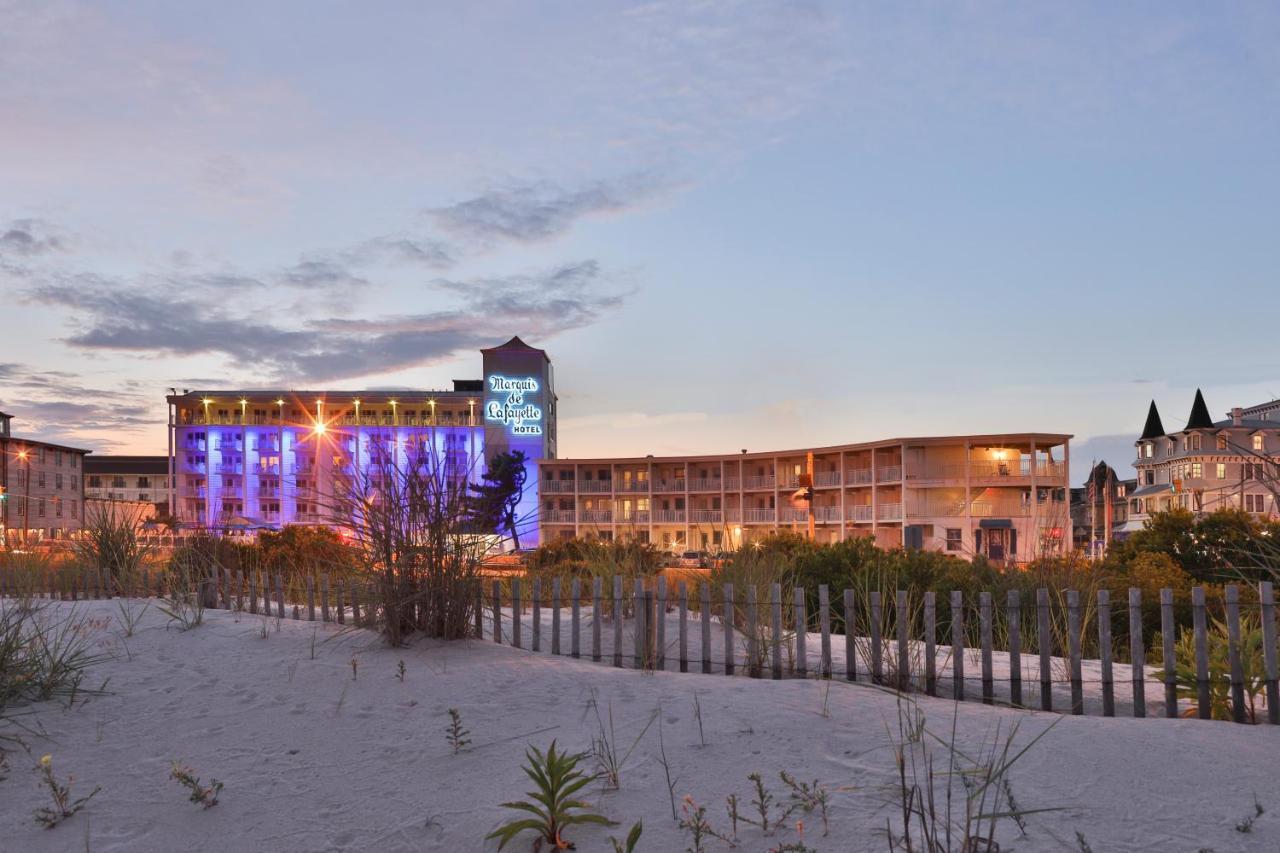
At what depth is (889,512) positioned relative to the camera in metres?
57.7

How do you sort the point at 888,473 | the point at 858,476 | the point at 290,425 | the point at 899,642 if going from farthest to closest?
the point at 290,425, the point at 858,476, the point at 888,473, the point at 899,642

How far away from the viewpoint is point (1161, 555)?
17.4 meters

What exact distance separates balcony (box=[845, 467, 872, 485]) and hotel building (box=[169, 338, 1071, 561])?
10cm

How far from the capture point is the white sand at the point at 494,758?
4.68 meters

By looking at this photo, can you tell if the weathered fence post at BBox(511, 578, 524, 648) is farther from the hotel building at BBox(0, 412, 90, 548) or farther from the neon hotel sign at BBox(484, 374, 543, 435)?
the neon hotel sign at BBox(484, 374, 543, 435)

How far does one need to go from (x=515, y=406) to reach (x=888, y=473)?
130 ft

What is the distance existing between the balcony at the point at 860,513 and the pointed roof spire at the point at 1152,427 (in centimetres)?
4266

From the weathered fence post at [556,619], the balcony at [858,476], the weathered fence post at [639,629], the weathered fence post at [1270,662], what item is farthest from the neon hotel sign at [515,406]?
the weathered fence post at [1270,662]

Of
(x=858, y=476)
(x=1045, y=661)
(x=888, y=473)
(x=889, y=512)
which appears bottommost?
(x=889, y=512)

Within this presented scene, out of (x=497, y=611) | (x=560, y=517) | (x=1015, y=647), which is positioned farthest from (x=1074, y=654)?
(x=560, y=517)

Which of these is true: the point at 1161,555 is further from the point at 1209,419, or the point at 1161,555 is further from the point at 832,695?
the point at 1209,419

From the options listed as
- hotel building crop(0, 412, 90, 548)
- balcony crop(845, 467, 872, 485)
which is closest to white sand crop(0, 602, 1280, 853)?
balcony crop(845, 467, 872, 485)

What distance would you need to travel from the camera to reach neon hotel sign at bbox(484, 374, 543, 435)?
85062 mm

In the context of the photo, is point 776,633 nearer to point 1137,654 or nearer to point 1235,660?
point 1137,654
